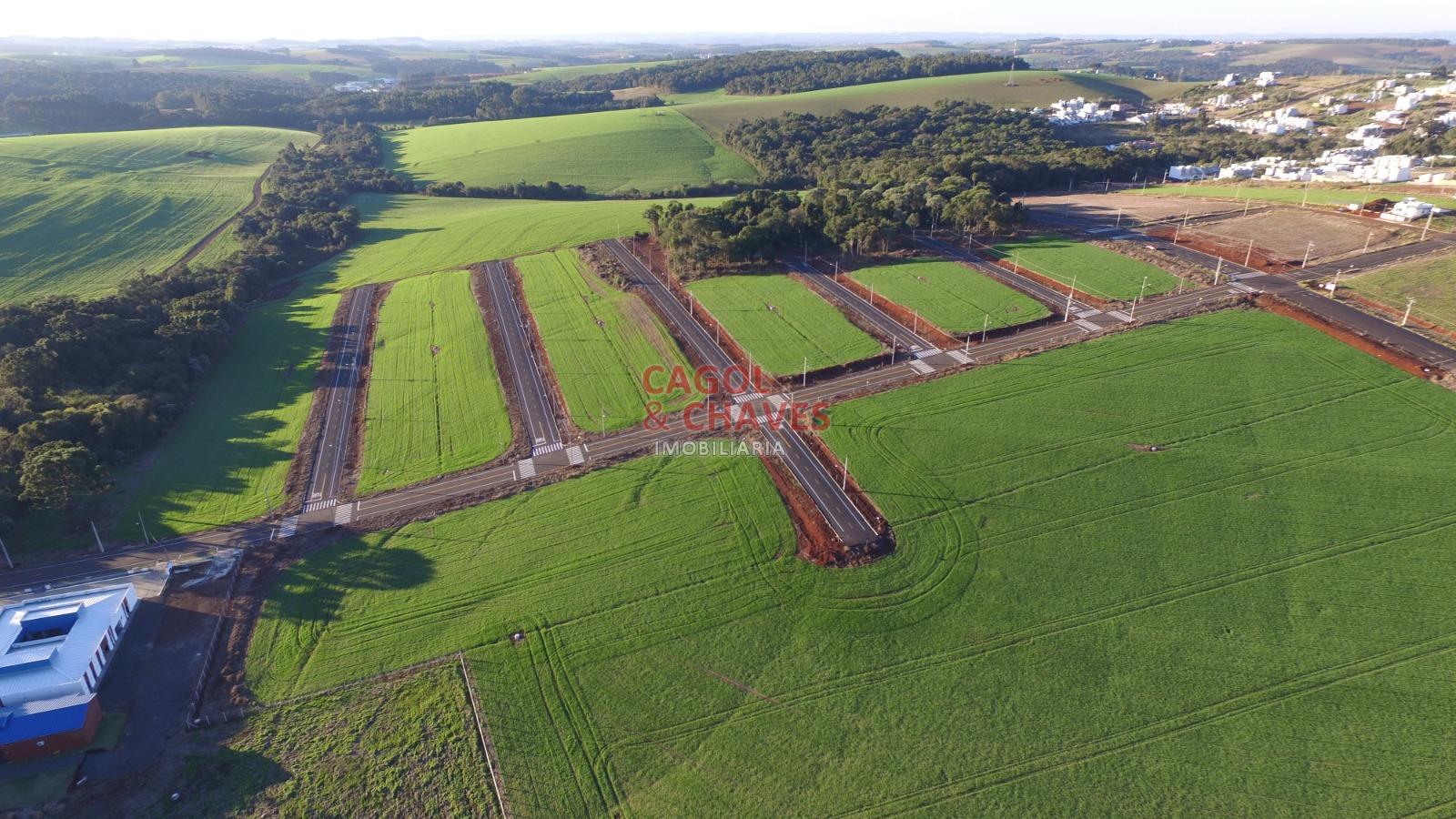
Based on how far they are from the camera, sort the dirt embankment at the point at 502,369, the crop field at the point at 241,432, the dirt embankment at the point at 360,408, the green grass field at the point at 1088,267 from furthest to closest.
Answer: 1. the green grass field at the point at 1088,267
2. the dirt embankment at the point at 502,369
3. the dirt embankment at the point at 360,408
4. the crop field at the point at 241,432

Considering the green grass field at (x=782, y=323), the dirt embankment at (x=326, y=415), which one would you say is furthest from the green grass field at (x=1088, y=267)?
the dirt embankment at (x=326, y=415)

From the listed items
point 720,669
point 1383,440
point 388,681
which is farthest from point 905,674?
point 1383,440

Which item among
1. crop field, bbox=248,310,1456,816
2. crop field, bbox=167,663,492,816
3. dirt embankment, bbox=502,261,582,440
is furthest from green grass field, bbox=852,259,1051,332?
crop field, bbox=167,663,492,816

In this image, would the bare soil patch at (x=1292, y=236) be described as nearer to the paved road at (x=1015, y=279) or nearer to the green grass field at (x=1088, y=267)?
the green grass field at (x=1088, y=267)

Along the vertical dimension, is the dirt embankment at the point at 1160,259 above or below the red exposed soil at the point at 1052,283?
above

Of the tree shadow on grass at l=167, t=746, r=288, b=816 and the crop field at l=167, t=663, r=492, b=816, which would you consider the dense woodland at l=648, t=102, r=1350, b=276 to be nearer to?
the crop field at l=167, t=663, r=492, b=816
